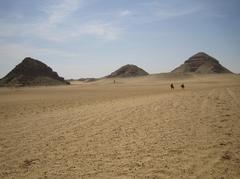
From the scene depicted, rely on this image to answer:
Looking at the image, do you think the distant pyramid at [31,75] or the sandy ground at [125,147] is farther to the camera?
the distant pyramid at [31,75]

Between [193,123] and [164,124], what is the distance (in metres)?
1.05

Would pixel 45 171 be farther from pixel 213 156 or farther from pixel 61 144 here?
pixel 213 156

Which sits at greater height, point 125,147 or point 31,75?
point 31,75

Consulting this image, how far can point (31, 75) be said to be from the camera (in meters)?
109

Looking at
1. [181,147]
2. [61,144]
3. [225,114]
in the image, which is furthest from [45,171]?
[225,114]

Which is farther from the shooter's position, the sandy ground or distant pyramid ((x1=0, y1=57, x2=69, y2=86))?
distant pyramid ((x1=0, y1=57, x2=69, y2=86))

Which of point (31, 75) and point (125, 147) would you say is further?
point (31, 75)

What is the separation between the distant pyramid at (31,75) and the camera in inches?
3959

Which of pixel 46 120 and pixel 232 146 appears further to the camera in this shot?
pixel 46 120

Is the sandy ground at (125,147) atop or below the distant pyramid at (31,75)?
below

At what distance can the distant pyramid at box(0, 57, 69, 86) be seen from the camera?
330ft

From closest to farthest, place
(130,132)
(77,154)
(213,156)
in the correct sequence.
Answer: (213,156) < (77,154) < (130,132)

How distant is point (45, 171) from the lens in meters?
5.95

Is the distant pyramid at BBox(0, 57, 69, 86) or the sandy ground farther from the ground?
the distant pyramid at BBox(0, 57, 69, 86)
